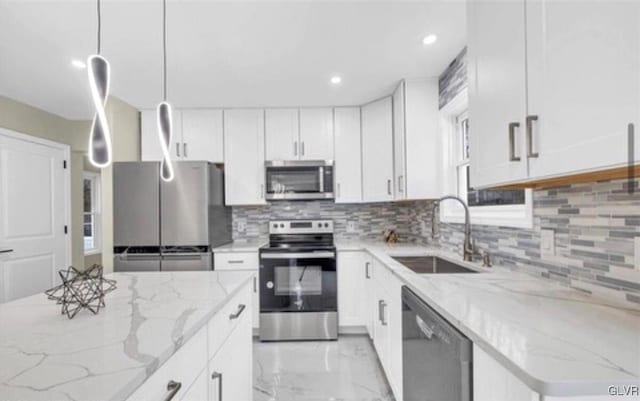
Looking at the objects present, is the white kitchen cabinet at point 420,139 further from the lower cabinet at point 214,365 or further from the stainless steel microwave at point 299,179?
the lower cabinet at point 214,365

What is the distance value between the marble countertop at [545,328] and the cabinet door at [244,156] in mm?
2141

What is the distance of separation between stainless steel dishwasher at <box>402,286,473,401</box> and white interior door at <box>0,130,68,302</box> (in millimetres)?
3933

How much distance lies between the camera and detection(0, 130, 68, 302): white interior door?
123 inches

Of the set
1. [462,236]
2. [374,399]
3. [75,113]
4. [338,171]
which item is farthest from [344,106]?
[75,113]

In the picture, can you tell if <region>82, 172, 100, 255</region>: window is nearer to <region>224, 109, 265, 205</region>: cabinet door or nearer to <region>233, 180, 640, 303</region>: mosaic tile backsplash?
<region>224, 109, 265, 205</region>: cabinet door

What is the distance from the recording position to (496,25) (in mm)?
1149

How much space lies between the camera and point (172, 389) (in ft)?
2.60

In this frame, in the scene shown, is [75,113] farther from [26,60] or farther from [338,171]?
[338,171]

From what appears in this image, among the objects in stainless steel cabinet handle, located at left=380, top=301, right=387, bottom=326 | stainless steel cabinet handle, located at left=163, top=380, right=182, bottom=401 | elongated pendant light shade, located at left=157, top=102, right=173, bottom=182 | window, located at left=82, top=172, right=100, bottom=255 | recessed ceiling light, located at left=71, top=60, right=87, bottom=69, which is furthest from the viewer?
window, located at left=82, top=172, right=100, bottom=255

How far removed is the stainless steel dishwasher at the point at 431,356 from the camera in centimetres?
92

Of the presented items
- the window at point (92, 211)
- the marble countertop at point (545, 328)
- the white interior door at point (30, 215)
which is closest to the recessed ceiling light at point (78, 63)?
the white interior door at point (30, 215)

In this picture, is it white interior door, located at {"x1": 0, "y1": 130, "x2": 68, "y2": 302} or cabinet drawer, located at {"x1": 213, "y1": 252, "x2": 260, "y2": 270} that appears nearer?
cabinet drawer, located at {"x1": 213, "y1": 252, "x2": 260, "y2": 270}

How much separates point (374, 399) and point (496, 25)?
2149mm

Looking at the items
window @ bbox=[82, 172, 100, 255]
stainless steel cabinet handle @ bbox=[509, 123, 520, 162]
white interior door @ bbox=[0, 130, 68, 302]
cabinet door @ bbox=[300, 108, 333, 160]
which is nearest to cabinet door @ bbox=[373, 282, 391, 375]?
stainless steel cabinet handle @ bbox=[509, 123, 520, 162]
